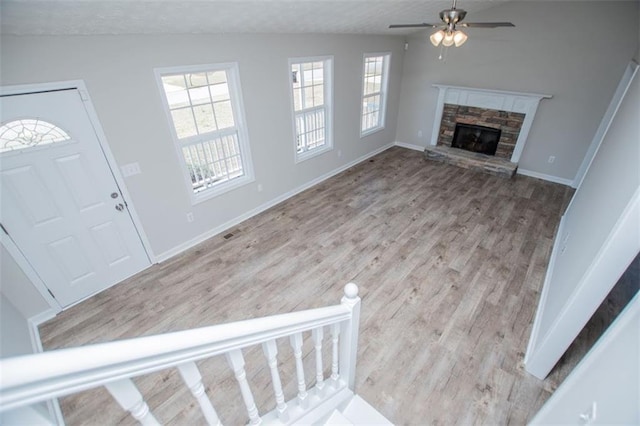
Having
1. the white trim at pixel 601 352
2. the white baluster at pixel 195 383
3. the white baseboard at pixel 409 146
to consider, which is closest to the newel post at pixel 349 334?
the white baluster at pixel 195 383

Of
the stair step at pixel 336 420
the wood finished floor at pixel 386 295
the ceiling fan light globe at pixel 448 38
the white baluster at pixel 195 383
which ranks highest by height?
the ceiling fan light globe at pixel 448 38

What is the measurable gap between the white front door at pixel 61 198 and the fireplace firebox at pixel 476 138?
20.4 ft

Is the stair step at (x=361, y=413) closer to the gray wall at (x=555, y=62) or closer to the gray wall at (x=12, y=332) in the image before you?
the gray wall at (x=12, y=332)

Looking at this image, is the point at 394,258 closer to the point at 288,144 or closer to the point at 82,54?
the point at 288,144

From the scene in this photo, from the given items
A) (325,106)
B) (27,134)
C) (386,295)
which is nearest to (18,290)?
(27,134)

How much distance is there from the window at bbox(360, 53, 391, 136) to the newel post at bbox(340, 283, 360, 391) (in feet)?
16.6

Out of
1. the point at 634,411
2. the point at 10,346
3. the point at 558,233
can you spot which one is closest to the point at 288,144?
the point at 10,346

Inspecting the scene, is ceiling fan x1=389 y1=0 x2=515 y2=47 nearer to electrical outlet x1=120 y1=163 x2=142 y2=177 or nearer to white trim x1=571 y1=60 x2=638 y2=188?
white trim x1=571 y1=60 x2=638 y2=188

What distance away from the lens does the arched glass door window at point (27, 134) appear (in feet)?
7.64

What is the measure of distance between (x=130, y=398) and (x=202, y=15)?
3.04 m

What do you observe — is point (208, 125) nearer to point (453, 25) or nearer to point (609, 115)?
point (453, 25)

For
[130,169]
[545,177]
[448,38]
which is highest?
[448,38]

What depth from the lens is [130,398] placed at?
2.42 feet

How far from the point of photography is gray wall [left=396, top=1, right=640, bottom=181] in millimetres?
4305
